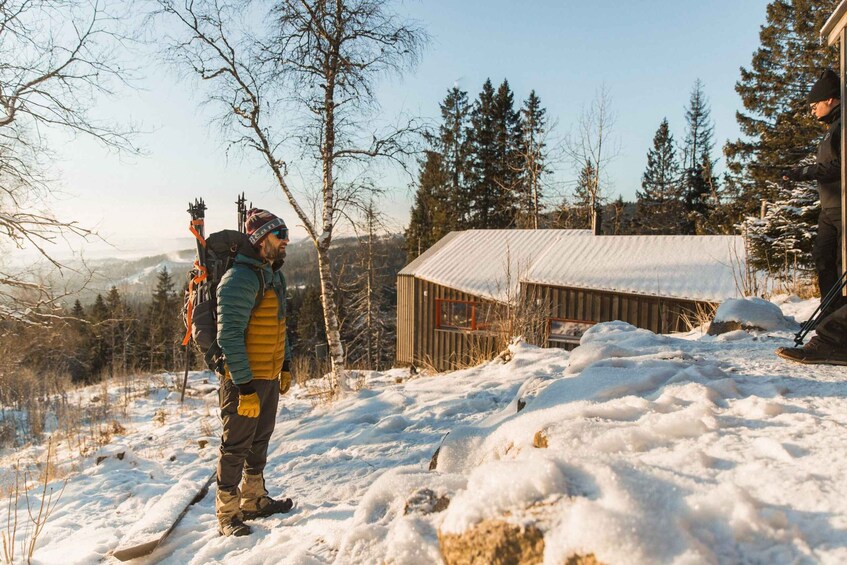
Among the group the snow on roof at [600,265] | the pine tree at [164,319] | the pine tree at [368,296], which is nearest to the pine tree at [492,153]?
the pine tree at [368,296]

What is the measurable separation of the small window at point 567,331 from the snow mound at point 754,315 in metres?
7.52

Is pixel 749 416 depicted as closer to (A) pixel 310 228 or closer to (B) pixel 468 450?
(B) pixel 468 450

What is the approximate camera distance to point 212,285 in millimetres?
3176

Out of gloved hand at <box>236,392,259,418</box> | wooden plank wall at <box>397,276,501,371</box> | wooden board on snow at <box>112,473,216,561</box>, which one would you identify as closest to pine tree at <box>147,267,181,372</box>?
wooden plank wall at <box>397,276,501,371</box>

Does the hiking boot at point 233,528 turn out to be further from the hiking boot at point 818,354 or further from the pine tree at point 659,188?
the pine tree at point 659,188

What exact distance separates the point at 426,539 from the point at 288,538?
1268 millimetres

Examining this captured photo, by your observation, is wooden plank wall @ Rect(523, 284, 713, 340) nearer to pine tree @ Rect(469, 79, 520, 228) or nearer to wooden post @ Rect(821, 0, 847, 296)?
wooden post @ Rect(821, 0, 847, 296)

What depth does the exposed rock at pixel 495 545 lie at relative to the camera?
1459mm

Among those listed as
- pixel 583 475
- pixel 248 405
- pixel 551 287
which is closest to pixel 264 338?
pixel 248 405

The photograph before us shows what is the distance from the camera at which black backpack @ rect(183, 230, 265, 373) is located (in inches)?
122

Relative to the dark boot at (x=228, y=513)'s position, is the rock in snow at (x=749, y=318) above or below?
above

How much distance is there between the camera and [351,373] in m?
10.3

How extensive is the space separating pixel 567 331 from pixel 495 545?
14476mm

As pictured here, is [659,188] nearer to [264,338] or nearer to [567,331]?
[567,331]
